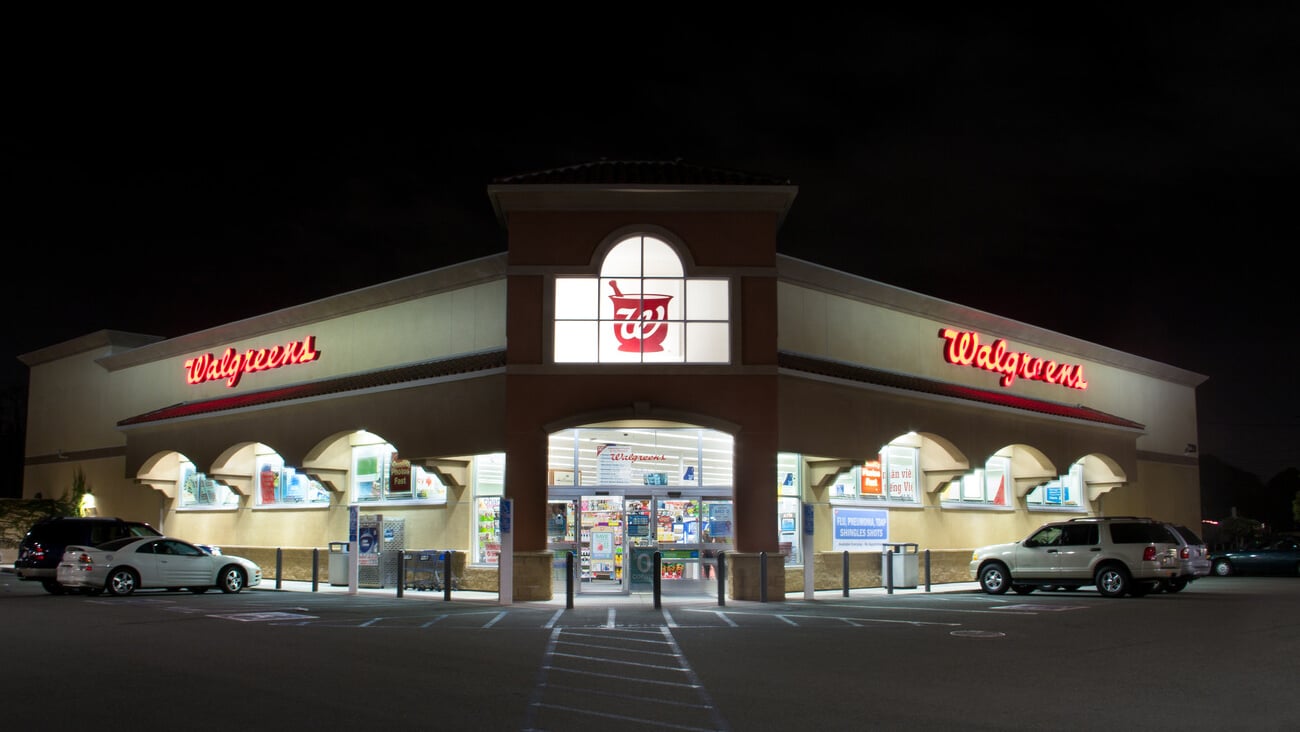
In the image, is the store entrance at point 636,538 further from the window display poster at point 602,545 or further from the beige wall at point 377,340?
the beige wall at point 377,340

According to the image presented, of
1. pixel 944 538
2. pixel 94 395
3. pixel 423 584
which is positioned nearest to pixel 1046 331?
pixel 944 538

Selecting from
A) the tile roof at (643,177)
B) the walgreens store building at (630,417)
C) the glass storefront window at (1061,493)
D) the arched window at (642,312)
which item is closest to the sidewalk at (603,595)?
the walgreens store building at (630,417)

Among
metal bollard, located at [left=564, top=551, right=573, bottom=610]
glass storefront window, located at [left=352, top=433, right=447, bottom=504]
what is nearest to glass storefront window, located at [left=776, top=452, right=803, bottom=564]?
metal bollard, located at [left=564, top=551, right=573, bottom=610]

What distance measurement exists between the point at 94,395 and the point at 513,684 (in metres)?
33.4

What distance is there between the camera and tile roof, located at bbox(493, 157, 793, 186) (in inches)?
955

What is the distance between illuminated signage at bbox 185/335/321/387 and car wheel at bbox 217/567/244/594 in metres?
Result: 6.86

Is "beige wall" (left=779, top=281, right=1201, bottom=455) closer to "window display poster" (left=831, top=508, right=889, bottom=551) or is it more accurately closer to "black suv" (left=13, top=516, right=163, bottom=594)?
"window display poster" (left=831, top=508, right=889, bottom=551)

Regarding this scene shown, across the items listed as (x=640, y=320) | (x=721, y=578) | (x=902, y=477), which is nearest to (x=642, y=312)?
(x=640, y=320)

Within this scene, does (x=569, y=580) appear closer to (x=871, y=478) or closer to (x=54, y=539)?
(x=871, y=478)

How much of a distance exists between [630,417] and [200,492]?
17.2 meters

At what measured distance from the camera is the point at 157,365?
120ft

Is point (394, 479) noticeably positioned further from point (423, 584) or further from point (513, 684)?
point (513, 684)

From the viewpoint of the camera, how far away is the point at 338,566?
27.4 m

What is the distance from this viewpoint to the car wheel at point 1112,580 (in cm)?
2401
